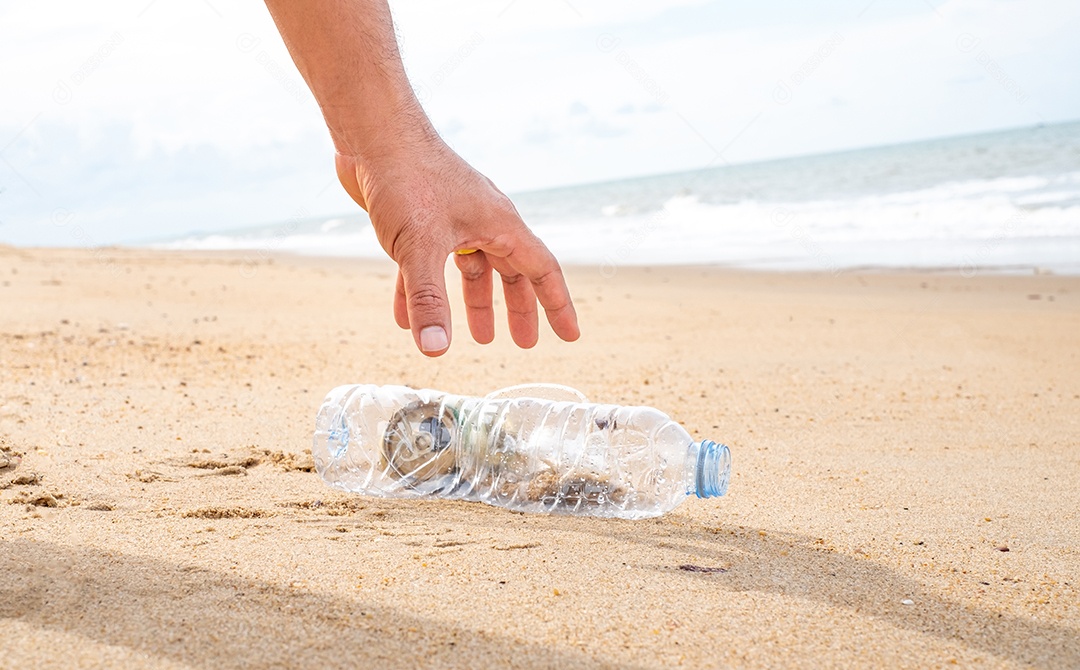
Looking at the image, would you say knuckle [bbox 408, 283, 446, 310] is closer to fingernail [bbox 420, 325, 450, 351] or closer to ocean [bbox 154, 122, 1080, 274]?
fingernail [bbox 420, 325, 450, 351]

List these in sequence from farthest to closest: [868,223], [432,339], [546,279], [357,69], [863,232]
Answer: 1. [868,223]
2. [863,232]
3. [546,279]
4. [357,69]
5. [432,339]

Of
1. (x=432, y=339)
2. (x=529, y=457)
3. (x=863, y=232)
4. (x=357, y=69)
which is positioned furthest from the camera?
(x=863, y=232)

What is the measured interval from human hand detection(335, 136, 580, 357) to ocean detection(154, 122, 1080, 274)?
8263mm

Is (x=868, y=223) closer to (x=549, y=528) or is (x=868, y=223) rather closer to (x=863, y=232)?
(x=863, y=232)

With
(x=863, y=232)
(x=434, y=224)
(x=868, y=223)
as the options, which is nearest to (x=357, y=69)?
(x=434, y=224)

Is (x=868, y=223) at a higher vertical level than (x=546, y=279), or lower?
Result: higher

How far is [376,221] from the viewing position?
1.70 m

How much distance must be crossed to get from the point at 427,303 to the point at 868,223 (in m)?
15.1

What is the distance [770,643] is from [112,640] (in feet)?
3.44

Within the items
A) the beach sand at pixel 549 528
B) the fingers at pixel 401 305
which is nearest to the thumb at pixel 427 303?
the fingers at pixel 401 305

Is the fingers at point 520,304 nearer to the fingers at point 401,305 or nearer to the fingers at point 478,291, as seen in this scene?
the fingers at point 478,291

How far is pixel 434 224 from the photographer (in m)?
1.66

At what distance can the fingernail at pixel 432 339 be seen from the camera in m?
1.57

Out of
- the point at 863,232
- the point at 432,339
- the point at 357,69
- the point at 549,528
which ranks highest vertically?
the point at 863,232
